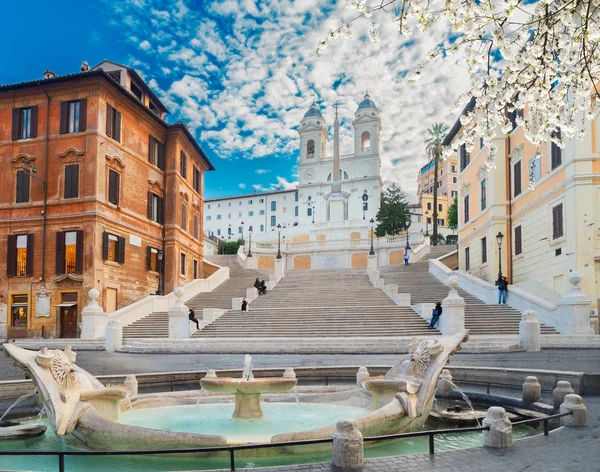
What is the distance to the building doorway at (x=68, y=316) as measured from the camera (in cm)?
2944

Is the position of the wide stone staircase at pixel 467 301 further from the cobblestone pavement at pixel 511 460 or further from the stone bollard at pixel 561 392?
the cobblestone pavement at pixel 511 460

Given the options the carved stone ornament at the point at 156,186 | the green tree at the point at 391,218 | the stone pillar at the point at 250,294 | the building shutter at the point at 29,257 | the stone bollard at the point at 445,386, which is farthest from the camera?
the green tree at the point at 391,218

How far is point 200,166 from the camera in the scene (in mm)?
46375

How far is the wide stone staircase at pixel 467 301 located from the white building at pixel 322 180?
1841 inches

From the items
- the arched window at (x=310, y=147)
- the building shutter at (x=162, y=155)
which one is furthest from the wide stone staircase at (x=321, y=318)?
the arched window at (x=310, y=147)

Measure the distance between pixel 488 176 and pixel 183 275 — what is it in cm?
2245

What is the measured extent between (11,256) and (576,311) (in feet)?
96.0

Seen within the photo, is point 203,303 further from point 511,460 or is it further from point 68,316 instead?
point 511,460

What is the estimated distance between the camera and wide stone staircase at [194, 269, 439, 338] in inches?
926

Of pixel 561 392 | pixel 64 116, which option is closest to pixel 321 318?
pixel 561 392

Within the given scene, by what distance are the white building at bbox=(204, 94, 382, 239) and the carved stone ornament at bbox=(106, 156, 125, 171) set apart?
5622 centimetres

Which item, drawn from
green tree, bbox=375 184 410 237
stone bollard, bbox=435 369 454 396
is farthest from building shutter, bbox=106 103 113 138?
green tree, bbox=375 184 410 237

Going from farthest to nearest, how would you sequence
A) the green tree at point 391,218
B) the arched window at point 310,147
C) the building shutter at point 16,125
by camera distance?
the arched window at point 310,147
the green tree at point 391,218
the building shutter at point 16,125

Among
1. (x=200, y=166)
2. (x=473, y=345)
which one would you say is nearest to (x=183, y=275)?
(x=200, y=166)
